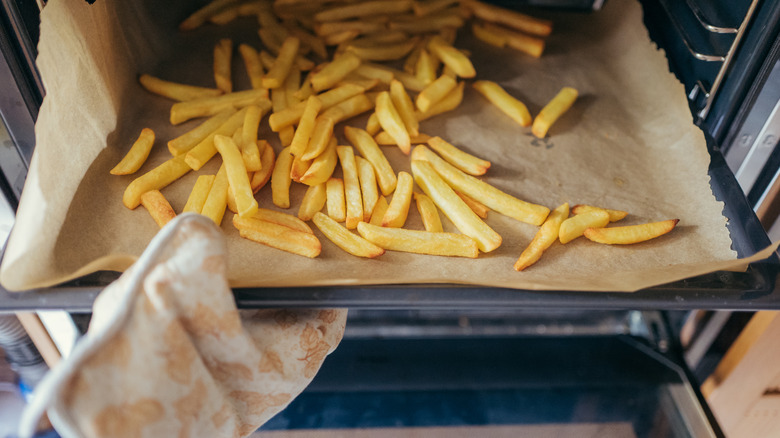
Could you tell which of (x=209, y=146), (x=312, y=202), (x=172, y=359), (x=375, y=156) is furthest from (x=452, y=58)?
(x=172, y=359)

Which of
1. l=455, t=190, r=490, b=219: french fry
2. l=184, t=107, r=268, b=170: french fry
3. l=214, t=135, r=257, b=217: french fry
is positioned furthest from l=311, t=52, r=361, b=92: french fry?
l=455, t=190, r=490, b=219: french fry

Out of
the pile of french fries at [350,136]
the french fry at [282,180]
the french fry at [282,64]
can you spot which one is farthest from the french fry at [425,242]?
the french fry at [282,64]

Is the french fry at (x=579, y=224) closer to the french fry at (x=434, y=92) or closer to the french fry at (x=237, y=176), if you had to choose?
the french fry at (x=434, y=92)

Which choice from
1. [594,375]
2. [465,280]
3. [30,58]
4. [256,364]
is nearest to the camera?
[256,364]

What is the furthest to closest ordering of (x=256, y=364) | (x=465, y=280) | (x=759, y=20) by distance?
(x=759, y=20), (x=465, y=280), (x=256, y=364)

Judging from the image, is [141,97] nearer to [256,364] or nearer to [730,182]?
[256,364]

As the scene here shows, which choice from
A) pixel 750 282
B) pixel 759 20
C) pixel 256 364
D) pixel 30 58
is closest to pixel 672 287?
pixel 750 282
